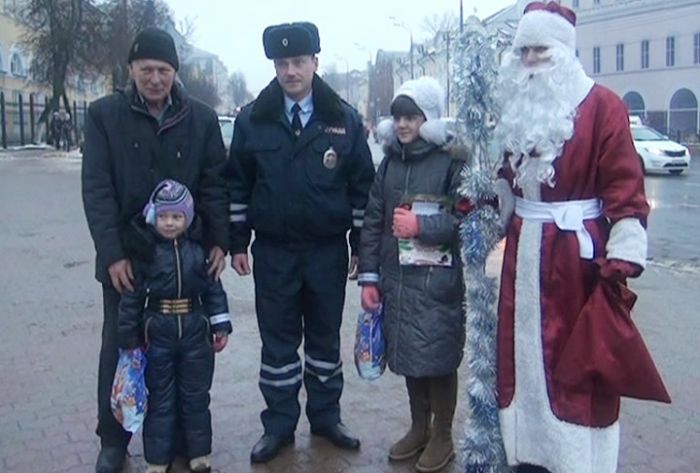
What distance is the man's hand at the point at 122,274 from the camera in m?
3.97

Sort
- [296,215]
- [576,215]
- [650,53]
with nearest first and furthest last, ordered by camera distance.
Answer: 1. [576,215]
2. [296,215]
3. [650,53]

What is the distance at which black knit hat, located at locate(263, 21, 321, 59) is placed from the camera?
4.29 m

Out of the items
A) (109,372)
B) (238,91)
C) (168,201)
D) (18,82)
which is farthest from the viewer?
(238,91)

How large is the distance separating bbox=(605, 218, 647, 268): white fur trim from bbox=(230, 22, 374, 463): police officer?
61.9 inches

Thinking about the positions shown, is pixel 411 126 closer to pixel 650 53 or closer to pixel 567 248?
pixel 567 248

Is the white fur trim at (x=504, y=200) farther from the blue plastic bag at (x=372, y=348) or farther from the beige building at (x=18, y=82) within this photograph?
the beige building at (x=18, y=82)

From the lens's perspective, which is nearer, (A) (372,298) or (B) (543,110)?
(B) (543,110)

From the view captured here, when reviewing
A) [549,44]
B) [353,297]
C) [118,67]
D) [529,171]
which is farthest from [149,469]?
[118,67]

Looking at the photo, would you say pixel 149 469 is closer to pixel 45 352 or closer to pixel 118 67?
pixel 45 352

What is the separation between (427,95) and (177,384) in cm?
190

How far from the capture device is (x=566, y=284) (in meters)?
3.41

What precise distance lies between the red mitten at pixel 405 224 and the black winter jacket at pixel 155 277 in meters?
0.97

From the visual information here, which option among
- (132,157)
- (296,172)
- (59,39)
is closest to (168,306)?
(132,157)

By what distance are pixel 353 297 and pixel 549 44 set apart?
5.17 meters
